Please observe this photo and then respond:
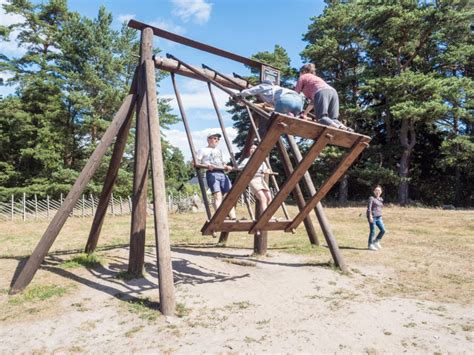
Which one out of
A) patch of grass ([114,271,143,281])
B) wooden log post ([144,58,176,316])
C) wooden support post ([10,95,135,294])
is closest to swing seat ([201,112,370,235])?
wooden log post ([144,58,176,316])

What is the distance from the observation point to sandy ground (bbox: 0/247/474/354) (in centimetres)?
376

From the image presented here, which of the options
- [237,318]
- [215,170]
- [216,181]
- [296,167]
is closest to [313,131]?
[296,167]

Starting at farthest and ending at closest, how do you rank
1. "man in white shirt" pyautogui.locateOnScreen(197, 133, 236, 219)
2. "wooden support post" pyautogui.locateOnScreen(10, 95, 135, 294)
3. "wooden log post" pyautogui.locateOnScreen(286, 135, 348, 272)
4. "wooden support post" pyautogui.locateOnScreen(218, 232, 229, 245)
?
"wooden support post" pyautogui.locateOnScreen(218, 232, 229, 245) → "wooden log post" pyautogui.locateOnScreen(286, 135, 348, 272) → "man in white shirt" pyautogui.locateOnScreen(197, 133, 236, 219) → "wooden support post" pyautogui.locateOnScreen(10, 95, 135, 294)

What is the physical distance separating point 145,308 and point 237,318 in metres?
1.23

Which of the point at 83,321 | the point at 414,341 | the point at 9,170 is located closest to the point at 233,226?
the point at 83,321

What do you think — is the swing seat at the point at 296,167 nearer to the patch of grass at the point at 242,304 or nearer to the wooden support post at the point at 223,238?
the patch of grass at the point at 242,304

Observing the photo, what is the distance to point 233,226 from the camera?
5734 mm

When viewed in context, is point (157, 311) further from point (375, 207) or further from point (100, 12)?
point (100, 12)

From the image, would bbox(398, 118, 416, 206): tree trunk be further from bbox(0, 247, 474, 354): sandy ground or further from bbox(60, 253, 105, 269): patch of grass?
bbox(60, 253, 105, 269): patch of grass

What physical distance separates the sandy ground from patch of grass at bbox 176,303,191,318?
0.04ft

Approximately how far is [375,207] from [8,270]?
840cm

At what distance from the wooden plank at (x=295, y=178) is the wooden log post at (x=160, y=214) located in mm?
1475

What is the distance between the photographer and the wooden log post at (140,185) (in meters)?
6.12

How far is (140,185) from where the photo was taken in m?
6.16
